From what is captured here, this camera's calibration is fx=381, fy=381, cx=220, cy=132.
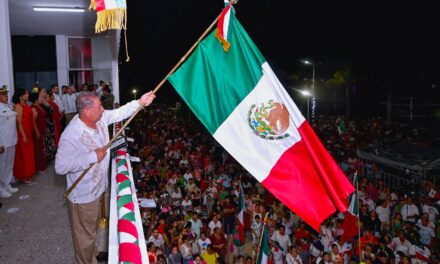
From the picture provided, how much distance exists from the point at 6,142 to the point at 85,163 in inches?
138

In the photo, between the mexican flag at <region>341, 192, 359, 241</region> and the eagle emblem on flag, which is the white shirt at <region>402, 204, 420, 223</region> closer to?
the mexican flag at <region>341, 192, 359, 241</region>

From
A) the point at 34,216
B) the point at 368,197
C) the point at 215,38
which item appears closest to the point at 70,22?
the point at 34,216

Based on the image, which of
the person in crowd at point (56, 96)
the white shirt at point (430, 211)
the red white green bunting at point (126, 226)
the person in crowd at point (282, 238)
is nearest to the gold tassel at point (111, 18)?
the red white green bunting at point (126, 226)

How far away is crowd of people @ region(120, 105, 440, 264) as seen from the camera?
8.64 metres

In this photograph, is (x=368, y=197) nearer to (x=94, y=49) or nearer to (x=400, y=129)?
(x=94, y=49)

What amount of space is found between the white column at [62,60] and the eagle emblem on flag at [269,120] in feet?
33.9

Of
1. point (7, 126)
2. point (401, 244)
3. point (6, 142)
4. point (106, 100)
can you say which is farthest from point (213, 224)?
point (7, 126)

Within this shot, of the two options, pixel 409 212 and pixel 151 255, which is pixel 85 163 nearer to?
pixel 151 255

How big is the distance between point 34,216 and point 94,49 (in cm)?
915

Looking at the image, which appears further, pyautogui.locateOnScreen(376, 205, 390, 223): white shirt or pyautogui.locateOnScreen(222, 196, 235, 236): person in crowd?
pyautogui.locateOnScreen(376, 205, 390, 223): white shirt

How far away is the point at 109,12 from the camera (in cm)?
459

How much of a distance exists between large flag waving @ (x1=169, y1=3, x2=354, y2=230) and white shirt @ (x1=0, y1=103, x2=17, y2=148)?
3360 mm

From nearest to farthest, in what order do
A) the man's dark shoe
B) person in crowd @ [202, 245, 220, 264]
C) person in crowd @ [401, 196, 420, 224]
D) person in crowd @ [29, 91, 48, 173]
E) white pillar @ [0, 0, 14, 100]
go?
1. the man's dark shoe
2. white pillar @ [0, 0, 14, 100]
3. person in crowd @ [29, 91, 48, 173]
4. person in crowd @ [202, 245, 220, 264]
5. person in crowd @ [401, 196, 420, 224]

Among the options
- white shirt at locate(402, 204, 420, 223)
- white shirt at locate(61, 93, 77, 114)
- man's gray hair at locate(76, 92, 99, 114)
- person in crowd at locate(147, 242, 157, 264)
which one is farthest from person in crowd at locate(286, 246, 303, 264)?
man's gray hair at locate(76, 92, 99, 114)
